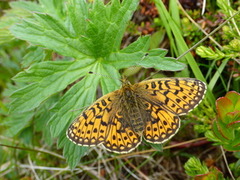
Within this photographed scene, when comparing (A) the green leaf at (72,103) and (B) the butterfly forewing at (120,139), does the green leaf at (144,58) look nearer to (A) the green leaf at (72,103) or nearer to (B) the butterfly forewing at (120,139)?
(A) the green leaf at (72,103)

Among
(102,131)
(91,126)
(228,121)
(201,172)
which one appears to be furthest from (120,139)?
(228,121)

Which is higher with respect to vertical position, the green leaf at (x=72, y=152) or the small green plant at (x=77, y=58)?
the small green plant at (x=77, y=58)

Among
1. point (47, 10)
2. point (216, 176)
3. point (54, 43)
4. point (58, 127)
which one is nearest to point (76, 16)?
point (54, 43)

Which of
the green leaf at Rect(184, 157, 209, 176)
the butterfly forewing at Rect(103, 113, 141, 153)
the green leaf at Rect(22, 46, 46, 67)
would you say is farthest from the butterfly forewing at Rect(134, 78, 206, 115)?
the green leaf at Rect(22, 46, 46, 67)

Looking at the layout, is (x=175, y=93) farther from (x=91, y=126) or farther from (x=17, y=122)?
(x=17, y=122)

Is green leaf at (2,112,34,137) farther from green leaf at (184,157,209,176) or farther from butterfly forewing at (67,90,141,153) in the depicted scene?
green leaf at (184,157,209,176)

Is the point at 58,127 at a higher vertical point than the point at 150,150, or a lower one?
higher

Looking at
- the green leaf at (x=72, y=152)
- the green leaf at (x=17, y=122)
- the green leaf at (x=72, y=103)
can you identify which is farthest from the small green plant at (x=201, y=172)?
the green leaf at (x=17, y=122)

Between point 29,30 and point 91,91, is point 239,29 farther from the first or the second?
point 29,30

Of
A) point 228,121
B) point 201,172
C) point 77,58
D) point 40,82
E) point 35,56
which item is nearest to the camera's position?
point 228,121
